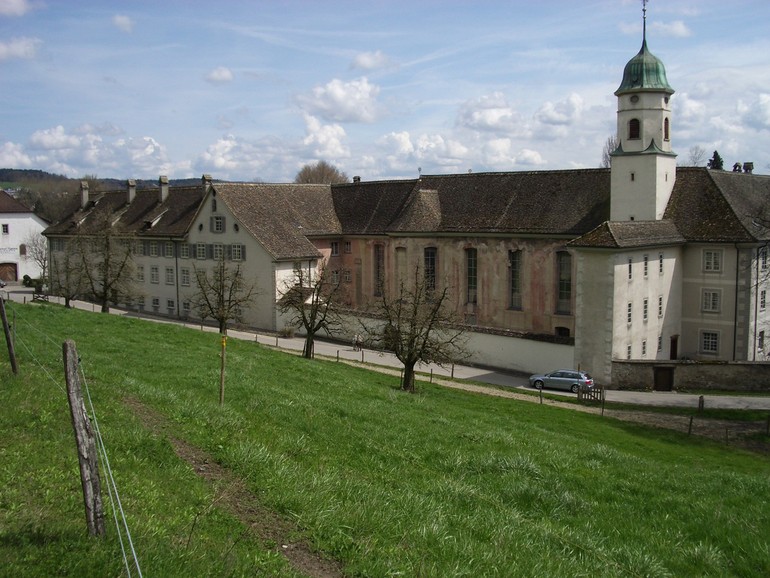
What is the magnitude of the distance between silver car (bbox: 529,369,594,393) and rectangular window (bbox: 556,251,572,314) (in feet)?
26.2

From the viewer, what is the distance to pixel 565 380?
38344 millimetres

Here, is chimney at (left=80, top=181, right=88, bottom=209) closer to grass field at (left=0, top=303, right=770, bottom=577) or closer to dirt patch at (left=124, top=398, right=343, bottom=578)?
grass field at (left=0, top=303, right=770, bottom=577)

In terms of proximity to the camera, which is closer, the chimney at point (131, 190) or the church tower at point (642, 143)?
the church tower at point (642, 143)

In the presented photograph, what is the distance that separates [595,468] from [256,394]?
810 centimetres

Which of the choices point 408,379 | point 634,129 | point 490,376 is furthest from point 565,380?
point 634,129

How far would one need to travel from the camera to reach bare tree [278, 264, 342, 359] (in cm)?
3872

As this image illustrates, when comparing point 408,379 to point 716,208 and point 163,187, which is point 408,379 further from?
Answer: point 163,187

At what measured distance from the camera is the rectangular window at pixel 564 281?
46.1m

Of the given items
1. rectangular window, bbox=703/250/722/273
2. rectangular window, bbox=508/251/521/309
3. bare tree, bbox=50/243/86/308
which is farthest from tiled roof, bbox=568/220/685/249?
bare tree, bbox=50/243/86/308

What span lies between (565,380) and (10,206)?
2641 inches

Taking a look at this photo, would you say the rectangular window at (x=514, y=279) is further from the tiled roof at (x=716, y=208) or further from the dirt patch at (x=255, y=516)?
the dirt patch at (x=255, y=516)

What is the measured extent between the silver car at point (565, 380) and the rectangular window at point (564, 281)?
314 inches

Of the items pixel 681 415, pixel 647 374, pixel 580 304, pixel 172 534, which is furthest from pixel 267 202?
pixel 172 534

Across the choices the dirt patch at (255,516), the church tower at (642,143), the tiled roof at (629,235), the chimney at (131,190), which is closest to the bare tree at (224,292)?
the chimney at (131,190)
